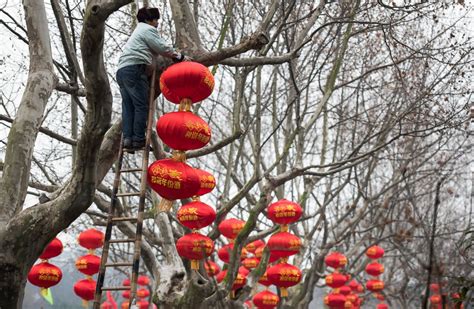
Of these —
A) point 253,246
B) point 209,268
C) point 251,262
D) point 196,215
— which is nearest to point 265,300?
point 251,262

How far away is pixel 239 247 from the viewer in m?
6.86

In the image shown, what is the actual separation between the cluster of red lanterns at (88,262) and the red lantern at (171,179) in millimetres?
3974

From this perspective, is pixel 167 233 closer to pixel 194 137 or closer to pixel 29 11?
pixel 194 137

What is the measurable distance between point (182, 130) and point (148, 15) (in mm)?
1082

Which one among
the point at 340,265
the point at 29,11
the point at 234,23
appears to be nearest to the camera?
the point at 29,11

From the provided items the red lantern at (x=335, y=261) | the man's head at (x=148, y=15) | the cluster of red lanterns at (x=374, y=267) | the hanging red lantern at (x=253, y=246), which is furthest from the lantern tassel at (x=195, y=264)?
the cluster of red lanterns at (x=374, y=267)

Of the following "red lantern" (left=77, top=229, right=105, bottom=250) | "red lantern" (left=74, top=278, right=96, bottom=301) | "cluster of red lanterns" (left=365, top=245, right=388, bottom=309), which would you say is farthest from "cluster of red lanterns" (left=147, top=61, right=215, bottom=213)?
"cluster of red lanterns" (left=365, top=245, right=388, bottom=309)

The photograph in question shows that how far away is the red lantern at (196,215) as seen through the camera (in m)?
6.12

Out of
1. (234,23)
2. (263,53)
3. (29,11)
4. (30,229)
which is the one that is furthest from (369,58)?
(30,229)

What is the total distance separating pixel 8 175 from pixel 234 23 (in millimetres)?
5415

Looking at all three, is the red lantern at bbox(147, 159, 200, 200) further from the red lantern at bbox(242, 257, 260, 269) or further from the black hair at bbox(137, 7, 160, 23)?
the red lantern at bbox(242, 257, 260, 269)

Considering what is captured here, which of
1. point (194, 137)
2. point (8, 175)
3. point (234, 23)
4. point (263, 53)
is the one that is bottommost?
point (8, 175)

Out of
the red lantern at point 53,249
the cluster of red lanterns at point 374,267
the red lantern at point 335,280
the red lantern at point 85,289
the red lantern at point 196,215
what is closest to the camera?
the red lantern at point 196,215

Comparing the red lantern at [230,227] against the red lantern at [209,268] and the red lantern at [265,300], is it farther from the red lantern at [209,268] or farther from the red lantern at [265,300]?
the red lantern at [265,300]
